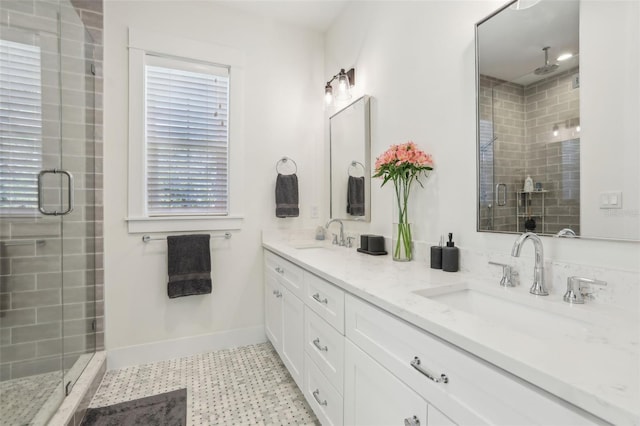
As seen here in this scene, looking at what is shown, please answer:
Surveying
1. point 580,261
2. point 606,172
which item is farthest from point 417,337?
point 606,172

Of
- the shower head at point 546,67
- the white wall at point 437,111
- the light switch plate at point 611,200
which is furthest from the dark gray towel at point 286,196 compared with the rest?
the light switch plate at point 611,200

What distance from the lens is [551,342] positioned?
26.0 inches

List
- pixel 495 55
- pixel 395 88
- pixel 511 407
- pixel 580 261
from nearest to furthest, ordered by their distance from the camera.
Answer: pixel 511 407
pixel 580 261
pixel 495 55
pixel 395 88

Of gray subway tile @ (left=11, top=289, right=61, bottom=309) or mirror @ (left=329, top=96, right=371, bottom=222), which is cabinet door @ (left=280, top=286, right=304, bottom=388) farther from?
gray subway tile @ (left=11, top=289, right=61, bottom=309)

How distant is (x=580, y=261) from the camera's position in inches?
38.9

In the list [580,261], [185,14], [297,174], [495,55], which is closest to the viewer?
[580,261]

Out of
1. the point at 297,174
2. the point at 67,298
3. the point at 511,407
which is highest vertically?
the point at 297,174

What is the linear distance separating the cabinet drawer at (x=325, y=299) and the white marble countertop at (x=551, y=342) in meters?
0.09

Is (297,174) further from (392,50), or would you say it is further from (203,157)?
(392,50)

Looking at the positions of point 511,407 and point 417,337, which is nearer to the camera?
point 511,407

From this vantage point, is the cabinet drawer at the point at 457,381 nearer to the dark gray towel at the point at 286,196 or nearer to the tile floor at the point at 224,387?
the tile floor at the point at 224,387

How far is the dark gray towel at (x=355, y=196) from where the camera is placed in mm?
2188

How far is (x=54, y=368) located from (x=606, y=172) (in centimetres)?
267

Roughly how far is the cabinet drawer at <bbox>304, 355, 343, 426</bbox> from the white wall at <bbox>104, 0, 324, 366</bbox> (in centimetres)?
108
